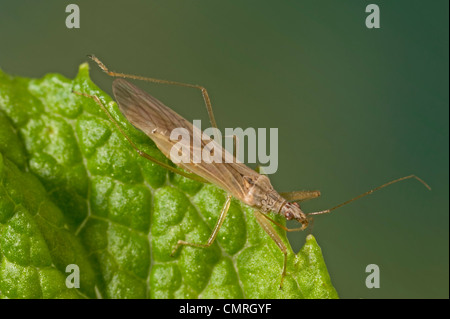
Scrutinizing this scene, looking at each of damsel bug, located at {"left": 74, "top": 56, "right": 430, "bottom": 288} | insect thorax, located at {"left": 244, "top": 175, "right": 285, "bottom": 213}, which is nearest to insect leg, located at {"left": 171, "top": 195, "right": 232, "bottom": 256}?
damsel bug, located at {"left": 74, "top": 56, "right": 430, "bottom": 288}

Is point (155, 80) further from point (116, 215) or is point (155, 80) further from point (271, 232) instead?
point (271, 232)

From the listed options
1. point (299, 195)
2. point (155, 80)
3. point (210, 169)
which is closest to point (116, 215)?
point (210, 169)

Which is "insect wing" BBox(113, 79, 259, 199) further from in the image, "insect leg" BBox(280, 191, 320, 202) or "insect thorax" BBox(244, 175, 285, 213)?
"insect leg" BBox(280, 191, 320, 202)

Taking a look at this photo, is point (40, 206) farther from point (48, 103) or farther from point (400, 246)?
point (400, 246)

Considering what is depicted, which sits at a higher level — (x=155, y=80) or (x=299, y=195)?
(x=155, y=80)

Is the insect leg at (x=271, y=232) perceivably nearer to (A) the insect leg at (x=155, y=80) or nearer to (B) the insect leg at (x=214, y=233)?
(B) the insect leg at (x=214, y=233)

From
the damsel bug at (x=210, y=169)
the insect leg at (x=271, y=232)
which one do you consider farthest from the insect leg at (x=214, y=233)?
the insect leg at (x=271, y=232)

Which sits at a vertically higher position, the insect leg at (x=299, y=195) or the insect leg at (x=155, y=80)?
the insect leg at (x=155, y=80)
